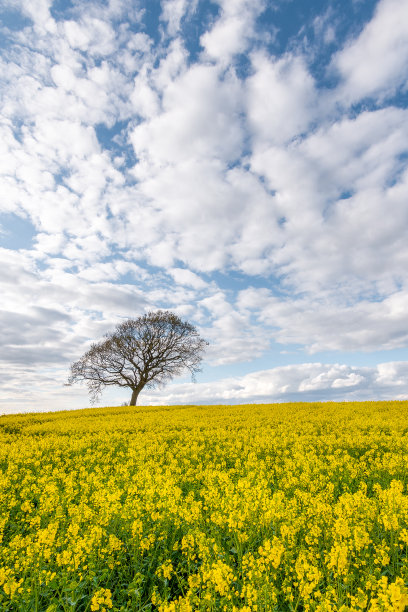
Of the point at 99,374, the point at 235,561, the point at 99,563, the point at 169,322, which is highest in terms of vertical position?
the point at 169,322

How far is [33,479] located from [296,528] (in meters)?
8.14

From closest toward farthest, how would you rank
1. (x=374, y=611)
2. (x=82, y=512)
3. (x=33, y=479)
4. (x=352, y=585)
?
(x=374, y=611) < (x=352, y=585) < (x=82, y=512) < (x=33, y=479)

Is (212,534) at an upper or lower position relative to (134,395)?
lower

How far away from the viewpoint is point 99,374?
45.0 metres

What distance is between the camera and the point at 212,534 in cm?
575

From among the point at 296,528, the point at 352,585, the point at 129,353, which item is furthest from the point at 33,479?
the point at 129,353

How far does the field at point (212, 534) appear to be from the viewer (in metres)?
4.18

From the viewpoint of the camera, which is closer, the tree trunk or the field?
the field

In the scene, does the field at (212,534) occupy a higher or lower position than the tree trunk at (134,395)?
lower

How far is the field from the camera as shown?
4.18m

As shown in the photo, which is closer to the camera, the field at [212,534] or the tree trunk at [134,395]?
the field at [212,534]

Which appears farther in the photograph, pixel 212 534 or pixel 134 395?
pixel 134 395

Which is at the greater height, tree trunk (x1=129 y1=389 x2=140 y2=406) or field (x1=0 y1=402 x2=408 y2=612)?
tree trunk (x1=129 y1=389 x2=140 y2=406)

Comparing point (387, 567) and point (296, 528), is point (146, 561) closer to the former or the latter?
point (296, 528)
